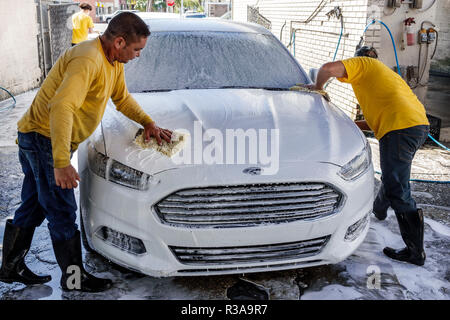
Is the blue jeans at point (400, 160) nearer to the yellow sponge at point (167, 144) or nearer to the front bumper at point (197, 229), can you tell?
Result: the front bumper at point (197, 229)

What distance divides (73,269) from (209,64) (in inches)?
81.0

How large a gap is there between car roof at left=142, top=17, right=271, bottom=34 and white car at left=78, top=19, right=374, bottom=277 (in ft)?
4.69

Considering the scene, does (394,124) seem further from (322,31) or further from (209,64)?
(322,31)

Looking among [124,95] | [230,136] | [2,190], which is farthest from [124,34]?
[2,190]

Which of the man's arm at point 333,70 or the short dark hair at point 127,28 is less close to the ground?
the short dark hair at point 127,28

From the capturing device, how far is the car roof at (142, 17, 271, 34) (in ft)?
14.3

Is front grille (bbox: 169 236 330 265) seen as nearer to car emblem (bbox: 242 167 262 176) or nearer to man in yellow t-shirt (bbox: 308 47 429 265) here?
car emblem (bbox: 242 167 262 176)

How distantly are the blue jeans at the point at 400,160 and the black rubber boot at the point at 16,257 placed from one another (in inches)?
94.0

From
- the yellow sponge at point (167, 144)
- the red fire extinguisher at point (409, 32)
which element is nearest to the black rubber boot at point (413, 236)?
the yellow sponge at point (167, 144)

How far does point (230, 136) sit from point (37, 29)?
30.8ft

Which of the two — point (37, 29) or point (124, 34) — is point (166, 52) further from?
point (37, 29)

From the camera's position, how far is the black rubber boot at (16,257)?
2879 millimetres

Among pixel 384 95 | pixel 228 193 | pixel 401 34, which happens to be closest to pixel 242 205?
pixel 228 193

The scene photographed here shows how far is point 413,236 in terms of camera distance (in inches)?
128
